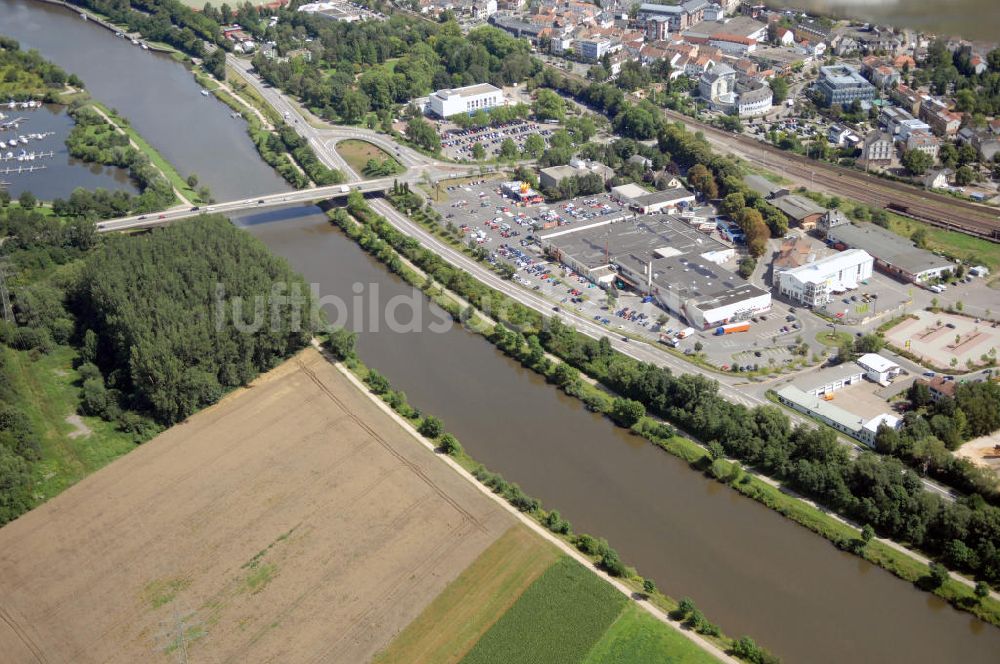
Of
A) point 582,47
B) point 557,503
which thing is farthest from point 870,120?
point 557,503

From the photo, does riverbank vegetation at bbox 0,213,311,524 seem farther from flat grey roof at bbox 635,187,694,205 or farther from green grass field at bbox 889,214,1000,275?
green grass field at bbox 889,214,1000,275

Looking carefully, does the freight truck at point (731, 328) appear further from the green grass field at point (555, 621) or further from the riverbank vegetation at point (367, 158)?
the riverbank vegetation at point (367, 158)

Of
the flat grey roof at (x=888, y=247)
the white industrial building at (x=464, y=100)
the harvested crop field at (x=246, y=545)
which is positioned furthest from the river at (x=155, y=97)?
the flat grey roof at (x=888, y=247)

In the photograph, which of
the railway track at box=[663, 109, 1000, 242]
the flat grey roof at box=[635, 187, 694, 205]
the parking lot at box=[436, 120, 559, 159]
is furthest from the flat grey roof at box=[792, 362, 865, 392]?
the parking lot at box=[436, 120, 559, 159]

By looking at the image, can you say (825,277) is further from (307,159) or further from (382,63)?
(382,63)

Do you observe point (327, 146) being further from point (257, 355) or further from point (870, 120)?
point (870, 120)

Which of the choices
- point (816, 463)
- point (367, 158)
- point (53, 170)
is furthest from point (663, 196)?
point (53, 170)
